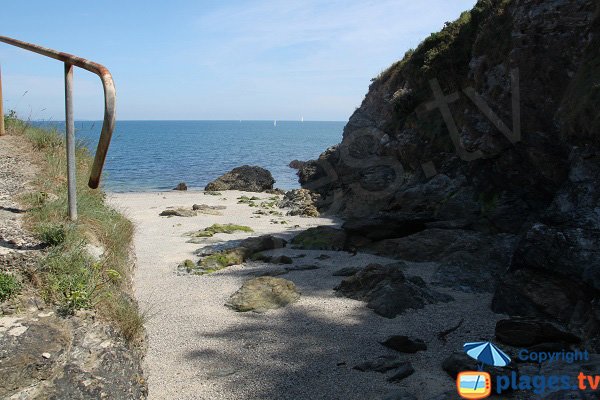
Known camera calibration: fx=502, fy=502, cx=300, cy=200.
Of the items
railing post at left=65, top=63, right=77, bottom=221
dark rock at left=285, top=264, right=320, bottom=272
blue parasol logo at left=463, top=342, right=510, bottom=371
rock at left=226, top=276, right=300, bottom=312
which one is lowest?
dark rock at left=285, top=264, right=320, bottom=272

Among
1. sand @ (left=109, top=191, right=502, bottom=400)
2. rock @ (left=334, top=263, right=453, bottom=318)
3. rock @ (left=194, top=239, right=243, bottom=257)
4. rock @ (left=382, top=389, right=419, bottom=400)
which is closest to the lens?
rock @ (left=382, top=389, right=419, bottom=400)

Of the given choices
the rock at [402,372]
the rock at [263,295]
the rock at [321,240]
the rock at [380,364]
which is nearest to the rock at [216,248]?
the rock at [321,240]

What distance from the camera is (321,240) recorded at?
40.0ft

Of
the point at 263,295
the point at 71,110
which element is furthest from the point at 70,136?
the point at 263,295

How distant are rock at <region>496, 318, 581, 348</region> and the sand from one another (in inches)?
16.9

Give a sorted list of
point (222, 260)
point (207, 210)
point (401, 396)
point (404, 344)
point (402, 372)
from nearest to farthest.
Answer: point (401, 396)
point (402, 372)
point (404, 344)
point (222, 260)
point (207, 210)

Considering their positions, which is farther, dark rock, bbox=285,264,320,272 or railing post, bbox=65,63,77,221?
dark rock, bbox=285,264,320,272

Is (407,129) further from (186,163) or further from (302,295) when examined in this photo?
(186,163)

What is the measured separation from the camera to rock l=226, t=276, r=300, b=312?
7.67m

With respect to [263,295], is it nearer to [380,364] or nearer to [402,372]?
[380,364]

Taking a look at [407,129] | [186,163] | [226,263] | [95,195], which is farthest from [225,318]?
[186,163]

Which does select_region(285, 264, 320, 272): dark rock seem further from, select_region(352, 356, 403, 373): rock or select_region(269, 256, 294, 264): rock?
select_region(352, 356, 403, 373): rock

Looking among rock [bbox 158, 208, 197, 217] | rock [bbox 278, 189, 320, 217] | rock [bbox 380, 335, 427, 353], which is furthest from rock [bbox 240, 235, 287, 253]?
rock [bbox 158, 208, 197, 217]

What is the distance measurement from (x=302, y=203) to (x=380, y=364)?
1414 centimetres
